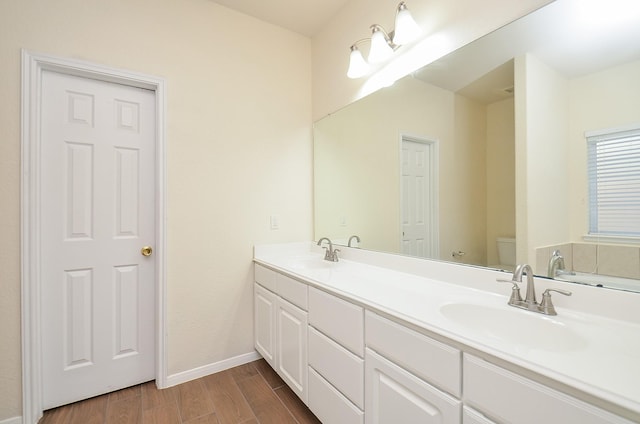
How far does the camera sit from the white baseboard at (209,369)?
6.26 feet

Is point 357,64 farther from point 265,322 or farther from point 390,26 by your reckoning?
point 265,322

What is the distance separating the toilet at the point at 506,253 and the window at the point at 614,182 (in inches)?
10.5

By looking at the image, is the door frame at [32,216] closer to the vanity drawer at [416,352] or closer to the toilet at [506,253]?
the vanity drawer at [416,352]

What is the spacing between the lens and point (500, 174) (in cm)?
127

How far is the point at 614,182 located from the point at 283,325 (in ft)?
5.53

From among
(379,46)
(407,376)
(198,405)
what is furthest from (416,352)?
(379,46)

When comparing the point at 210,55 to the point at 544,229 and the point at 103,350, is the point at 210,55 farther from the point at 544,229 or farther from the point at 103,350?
the point at 544,229

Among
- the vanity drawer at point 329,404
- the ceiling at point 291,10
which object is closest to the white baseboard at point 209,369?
the vanity drawer at point 329,404

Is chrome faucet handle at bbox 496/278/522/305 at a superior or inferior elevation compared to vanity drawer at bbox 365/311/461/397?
superior

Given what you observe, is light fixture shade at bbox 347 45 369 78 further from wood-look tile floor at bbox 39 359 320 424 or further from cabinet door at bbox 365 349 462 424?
wood-look tile floor at bbox 39 359 320 424

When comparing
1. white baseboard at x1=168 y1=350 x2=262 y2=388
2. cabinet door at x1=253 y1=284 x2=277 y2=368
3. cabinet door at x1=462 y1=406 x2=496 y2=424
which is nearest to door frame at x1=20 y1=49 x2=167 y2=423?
white baseboard at x1=168 y1=350 x2=262 y2=388

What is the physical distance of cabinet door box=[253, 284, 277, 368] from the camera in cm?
190

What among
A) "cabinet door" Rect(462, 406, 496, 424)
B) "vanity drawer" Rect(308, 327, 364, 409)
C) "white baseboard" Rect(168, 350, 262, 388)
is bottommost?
"white baseboard" Rect(168, 350, 262, 388)

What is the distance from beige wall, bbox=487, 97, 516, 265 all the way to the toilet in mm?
16
